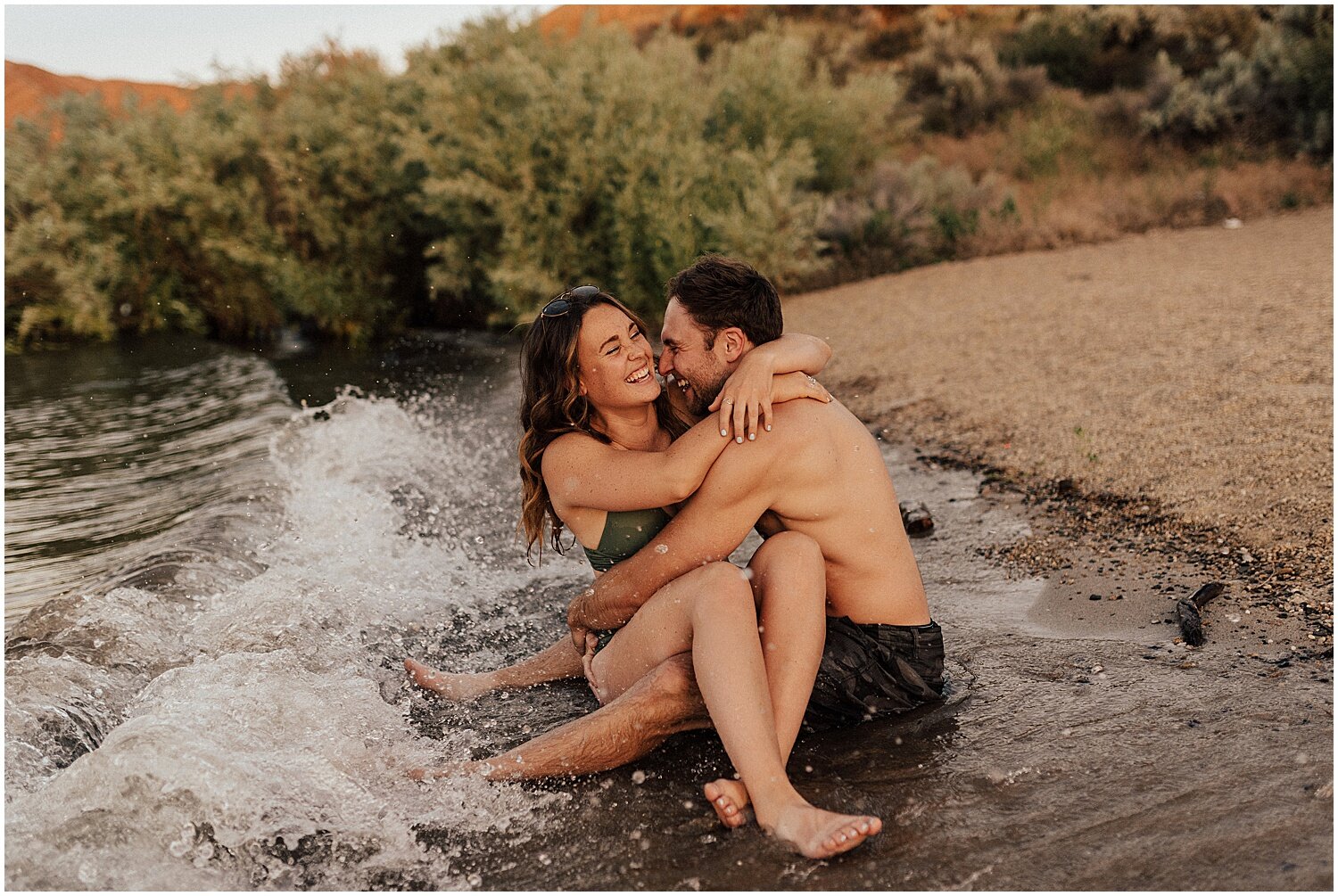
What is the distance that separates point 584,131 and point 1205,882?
1183cm

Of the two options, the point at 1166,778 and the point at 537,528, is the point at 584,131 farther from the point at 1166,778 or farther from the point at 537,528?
the point at 1166,778

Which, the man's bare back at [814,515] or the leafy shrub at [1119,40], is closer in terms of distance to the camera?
the man's bare back at [814,515]

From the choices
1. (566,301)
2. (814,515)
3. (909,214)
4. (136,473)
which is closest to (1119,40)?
(909,214)

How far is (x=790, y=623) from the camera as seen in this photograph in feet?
10.9

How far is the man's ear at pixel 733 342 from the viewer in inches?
149

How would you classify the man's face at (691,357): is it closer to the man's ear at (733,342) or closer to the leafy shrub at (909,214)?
the man's ear at (733,342)

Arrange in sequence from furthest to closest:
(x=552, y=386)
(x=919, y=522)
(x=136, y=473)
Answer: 1. (x=136, y=473)
2. (x=919, y=522)
3. (x=552, y=386)

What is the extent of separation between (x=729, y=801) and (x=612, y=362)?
4.83ft

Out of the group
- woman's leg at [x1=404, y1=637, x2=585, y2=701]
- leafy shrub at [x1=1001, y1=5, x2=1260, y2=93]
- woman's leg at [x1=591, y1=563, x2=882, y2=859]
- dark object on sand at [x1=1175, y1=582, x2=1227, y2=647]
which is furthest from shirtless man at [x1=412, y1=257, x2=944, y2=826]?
leafy shrub at [x1=1001, y1=5, x2=1260, y2=93]

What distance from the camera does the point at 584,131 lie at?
43.4ft

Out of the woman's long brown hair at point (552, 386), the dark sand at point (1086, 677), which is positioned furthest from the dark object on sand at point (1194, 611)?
the woman's long brown hair at point (552, 386)

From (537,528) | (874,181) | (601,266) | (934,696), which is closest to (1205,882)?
(934,696)

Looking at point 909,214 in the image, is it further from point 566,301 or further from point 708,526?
point 708,526

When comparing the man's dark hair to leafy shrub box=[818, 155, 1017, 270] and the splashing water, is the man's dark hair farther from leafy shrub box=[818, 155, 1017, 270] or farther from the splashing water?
leafy shrub box=[818, 155, 1017, 270]
